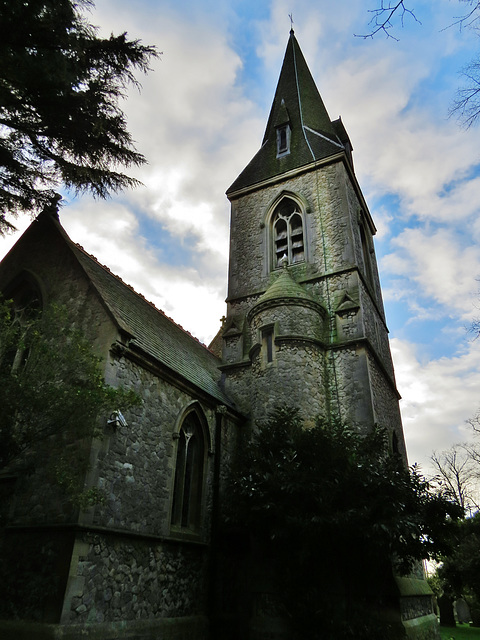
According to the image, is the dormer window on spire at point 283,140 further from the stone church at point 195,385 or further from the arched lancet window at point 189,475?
the arched lancet window at point 189,475

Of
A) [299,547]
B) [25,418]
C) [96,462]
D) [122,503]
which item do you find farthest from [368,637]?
[25,418]

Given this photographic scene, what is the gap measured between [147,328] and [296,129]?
12.9 meters

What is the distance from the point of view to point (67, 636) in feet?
22.4

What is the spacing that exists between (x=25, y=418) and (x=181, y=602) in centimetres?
560

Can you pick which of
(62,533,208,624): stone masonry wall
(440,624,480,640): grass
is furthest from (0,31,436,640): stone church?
(440,624,480,640): grass

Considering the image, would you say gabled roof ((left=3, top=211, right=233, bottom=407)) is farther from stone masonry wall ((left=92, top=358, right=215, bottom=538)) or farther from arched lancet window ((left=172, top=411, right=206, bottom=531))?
arched lancet window ((left=172, top=411, right=206, bottom=531))

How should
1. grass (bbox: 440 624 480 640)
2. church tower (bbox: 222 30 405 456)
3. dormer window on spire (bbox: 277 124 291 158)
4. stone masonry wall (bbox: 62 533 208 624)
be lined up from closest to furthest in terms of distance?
stone masonry wall (bbox: 62 533 208 624), church tower (bbox: 222 30 405 456), grass (bbox: 440 624 480 640), dormer window on spire (bbox: 277 124 291 158)

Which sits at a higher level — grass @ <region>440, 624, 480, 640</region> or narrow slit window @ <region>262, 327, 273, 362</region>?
narrow slit window @ <region>262, 327, 273, 362</region>

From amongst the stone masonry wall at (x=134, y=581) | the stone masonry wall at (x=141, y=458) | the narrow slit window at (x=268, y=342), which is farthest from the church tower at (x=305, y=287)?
the stone masonry wall at (x=134, y=581)

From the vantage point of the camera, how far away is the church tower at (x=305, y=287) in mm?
13094

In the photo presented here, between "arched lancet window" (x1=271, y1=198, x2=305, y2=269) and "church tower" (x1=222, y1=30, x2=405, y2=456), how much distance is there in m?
0.04

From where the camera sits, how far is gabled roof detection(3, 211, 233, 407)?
10578mm

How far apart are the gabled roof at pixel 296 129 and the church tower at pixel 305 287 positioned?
0.22 ft

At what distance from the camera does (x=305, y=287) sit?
16.0 m
